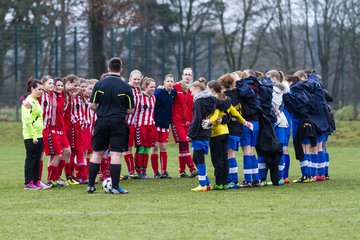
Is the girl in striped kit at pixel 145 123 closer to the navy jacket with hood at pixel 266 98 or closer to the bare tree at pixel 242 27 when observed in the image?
the navy jacket with hood at pixel 266 98

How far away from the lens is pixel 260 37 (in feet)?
172

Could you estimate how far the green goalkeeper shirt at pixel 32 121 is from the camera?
1438cm

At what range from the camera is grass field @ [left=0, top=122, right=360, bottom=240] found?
9.43 meters

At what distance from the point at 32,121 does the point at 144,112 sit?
10.4 ft

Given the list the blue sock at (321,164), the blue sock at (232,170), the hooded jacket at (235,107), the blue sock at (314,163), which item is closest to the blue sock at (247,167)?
the blue sock at (232,170)

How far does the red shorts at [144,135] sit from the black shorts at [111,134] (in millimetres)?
3314

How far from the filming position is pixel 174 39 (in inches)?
1531

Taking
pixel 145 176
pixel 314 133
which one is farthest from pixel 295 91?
pixel 145 176

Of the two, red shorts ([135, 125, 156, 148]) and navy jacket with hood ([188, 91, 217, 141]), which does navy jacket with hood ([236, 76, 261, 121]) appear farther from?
red shorts ([135, 125, 156, 148])

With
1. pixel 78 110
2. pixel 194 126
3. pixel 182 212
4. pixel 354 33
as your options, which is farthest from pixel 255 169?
pixel 354 33

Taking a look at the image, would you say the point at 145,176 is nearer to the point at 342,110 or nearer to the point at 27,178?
the point at 27,178

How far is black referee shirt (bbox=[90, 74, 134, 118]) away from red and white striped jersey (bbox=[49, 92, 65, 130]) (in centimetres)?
182

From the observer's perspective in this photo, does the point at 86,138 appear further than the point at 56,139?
Yes

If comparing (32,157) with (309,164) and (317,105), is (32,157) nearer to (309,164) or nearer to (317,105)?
(309,164)
